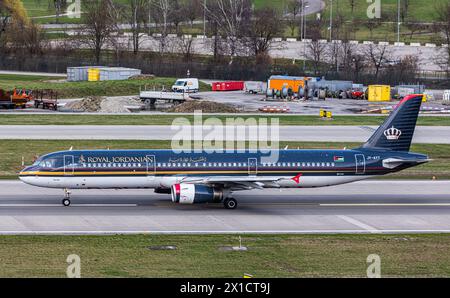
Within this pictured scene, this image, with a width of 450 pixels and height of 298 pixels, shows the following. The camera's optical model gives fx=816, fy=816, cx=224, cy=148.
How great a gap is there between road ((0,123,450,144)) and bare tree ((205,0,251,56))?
2675 inches

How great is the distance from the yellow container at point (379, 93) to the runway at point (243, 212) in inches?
2410

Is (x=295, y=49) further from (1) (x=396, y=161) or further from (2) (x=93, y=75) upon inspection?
(1) (x=396, y=161)

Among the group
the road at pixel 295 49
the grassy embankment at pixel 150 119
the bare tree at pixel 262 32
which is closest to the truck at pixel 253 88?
the bare tree at pixel 262 32

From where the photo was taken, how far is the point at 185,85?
119 meters

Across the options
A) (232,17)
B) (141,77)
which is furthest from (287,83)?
(232,17)

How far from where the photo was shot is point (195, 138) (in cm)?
7300

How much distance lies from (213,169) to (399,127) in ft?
39.9

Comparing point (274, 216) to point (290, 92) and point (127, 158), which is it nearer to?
point (127, 158)

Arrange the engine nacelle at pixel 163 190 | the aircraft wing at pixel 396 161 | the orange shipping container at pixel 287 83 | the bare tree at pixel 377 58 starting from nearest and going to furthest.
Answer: the engine nacelle at pixel 163 190, the aircraft wing at pixel 396 161, the orange shipping container at pixel 287 83, the bare tree at pixel 377 58

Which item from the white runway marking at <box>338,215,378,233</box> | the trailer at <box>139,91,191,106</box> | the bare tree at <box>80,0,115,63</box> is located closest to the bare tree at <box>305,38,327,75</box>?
the bare tree at <box>80,0,115,63</box>

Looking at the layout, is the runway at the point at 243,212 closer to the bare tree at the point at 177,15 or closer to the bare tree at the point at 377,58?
the bare tree at the point at 377,58

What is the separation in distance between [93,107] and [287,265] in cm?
6668

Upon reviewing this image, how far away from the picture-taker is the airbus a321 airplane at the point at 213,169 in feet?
154
